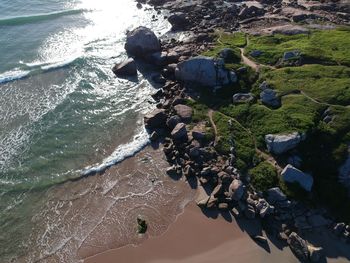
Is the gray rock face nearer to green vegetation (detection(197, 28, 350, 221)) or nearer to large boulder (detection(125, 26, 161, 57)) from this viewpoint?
green vegetation (detection(197, 28, 350, 221))

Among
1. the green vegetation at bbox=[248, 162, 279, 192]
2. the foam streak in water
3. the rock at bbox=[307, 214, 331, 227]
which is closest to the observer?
the rock at bbox=[307, 214, 331, 227]

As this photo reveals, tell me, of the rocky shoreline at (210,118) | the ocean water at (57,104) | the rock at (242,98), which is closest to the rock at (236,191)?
the rocky shoreline at (210,118)

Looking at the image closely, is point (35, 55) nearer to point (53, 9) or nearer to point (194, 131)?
point (53, 9)

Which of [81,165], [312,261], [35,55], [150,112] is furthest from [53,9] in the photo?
[312,261]

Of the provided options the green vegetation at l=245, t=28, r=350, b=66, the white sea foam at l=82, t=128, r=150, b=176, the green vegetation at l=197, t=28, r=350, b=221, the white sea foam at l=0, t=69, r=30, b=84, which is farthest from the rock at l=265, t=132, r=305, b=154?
the white sea foam at l=0, t=69, r=30, b=84

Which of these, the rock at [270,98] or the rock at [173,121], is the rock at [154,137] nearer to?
the rock at [173,121]

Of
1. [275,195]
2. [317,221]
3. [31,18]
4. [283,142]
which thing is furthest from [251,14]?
[317,221]

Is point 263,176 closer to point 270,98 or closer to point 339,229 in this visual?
point 339,229
